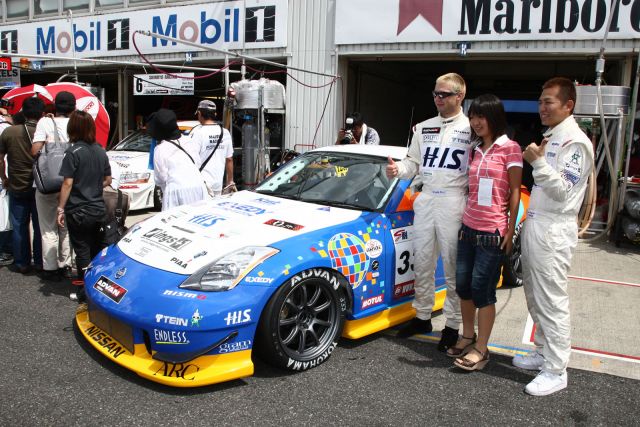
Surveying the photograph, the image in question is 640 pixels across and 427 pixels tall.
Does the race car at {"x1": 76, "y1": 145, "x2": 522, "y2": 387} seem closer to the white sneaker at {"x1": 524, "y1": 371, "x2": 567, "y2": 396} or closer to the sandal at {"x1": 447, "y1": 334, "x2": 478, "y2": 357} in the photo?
the sandal at {"x1": 447, "y1": 334, "x2": 478, "y2": 357}

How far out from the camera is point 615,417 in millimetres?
3020

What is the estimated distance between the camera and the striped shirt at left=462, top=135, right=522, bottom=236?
340cm

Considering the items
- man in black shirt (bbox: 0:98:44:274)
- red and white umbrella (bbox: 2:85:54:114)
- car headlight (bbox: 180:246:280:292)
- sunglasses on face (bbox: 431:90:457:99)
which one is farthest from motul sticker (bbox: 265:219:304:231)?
red and white umbrella (bbox: 2:85:54:114)

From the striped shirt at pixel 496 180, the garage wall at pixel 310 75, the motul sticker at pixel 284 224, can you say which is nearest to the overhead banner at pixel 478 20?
the garage wall at pixel 310 75

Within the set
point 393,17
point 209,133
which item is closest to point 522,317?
point 209,133

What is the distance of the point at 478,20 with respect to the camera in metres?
8.55

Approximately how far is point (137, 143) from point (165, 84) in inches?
48.8

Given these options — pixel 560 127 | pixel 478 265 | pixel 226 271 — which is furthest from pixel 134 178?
pixel 560 127

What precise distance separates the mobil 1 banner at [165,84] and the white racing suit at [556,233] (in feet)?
23.4

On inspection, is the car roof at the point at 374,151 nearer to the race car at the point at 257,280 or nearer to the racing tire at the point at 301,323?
the race car at the point at 257,280

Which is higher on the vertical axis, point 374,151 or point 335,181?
point 374,151

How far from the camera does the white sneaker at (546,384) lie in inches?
128

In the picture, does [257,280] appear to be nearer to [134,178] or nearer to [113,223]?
[113,223]

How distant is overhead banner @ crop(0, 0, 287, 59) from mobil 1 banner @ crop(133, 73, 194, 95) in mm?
1203
